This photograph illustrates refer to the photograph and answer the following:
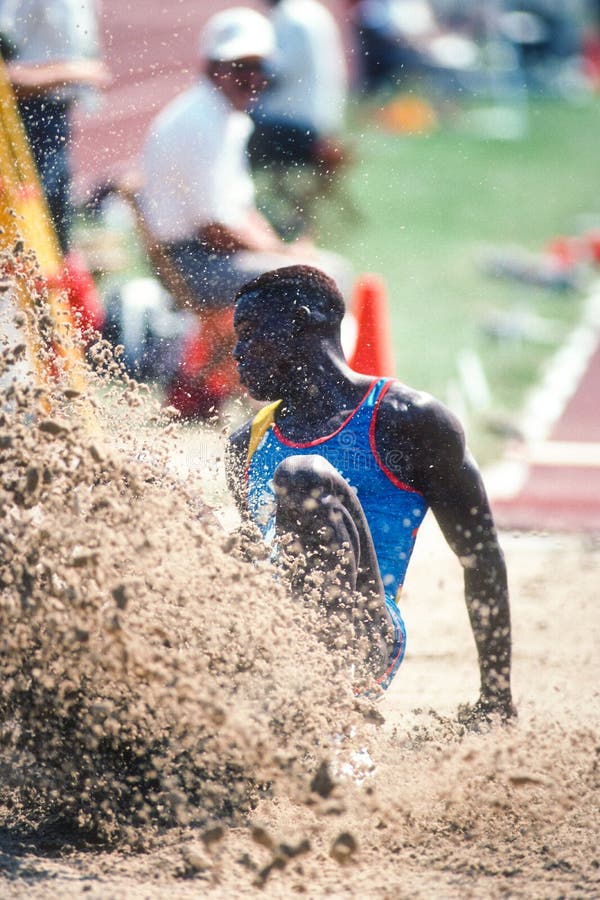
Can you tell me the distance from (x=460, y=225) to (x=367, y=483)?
10.0 m

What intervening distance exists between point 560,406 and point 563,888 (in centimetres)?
496

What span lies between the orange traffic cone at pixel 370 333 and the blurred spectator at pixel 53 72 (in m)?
1.22

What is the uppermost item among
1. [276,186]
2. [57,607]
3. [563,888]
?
[276,186]

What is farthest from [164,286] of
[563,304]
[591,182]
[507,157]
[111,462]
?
[507,157]

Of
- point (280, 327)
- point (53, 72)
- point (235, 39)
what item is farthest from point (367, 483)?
point (235, 39)

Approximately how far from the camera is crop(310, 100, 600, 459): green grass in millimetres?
7805

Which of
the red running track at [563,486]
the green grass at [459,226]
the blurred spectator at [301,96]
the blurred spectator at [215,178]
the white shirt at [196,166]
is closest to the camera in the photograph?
the blurred spectator at [215,178]

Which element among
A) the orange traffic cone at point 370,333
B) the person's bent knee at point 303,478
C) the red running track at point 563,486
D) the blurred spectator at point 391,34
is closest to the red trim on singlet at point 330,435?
the person's bent knee at point 303,478

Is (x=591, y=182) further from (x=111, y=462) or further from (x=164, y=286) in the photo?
(x=111, y=462)

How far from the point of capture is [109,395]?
346 centimetres

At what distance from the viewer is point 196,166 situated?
5.19m

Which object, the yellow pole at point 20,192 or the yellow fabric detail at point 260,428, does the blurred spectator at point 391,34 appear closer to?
the yellow pole at point 20,192

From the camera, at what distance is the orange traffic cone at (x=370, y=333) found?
193 inches

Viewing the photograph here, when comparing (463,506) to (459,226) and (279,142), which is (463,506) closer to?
(279,142)
